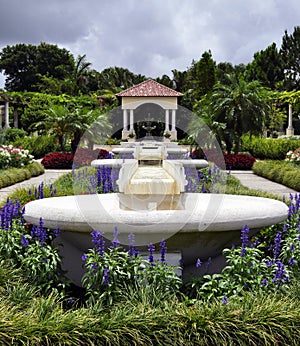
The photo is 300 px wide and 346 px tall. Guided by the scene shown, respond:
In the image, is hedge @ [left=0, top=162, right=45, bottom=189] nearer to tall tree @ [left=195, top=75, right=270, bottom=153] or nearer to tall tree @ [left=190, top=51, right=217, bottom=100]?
tall tree @ [left=195, top=75, right=270, bottom=153]

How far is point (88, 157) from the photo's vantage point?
16.9m

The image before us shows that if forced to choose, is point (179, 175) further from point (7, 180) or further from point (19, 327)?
point (7, 180)

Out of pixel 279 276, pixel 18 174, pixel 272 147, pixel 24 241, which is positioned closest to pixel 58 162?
pixel 18 174

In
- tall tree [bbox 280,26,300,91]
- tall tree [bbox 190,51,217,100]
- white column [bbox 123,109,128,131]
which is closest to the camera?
white column [bbox 123,109,128,131]

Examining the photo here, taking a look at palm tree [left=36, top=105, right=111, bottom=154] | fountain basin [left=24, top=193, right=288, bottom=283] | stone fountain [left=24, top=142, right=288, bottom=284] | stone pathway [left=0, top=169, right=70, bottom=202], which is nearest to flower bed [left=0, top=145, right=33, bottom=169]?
stone pathway [left=0, top=169, right=70, bottom=202]

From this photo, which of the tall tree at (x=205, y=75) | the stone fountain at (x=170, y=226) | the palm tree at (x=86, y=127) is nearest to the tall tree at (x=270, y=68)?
the tall tree at (x=205, y=75)

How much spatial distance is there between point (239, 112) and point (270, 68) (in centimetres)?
2893

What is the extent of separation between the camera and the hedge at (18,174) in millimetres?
12258

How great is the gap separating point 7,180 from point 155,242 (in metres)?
9.83

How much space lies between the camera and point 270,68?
44906mm

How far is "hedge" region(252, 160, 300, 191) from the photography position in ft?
39.6

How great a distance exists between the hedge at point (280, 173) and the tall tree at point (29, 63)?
39546mm

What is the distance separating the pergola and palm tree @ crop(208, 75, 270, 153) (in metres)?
13.9

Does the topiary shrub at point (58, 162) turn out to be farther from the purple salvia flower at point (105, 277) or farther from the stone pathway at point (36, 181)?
the purple salvia flower at point (105, 277)
